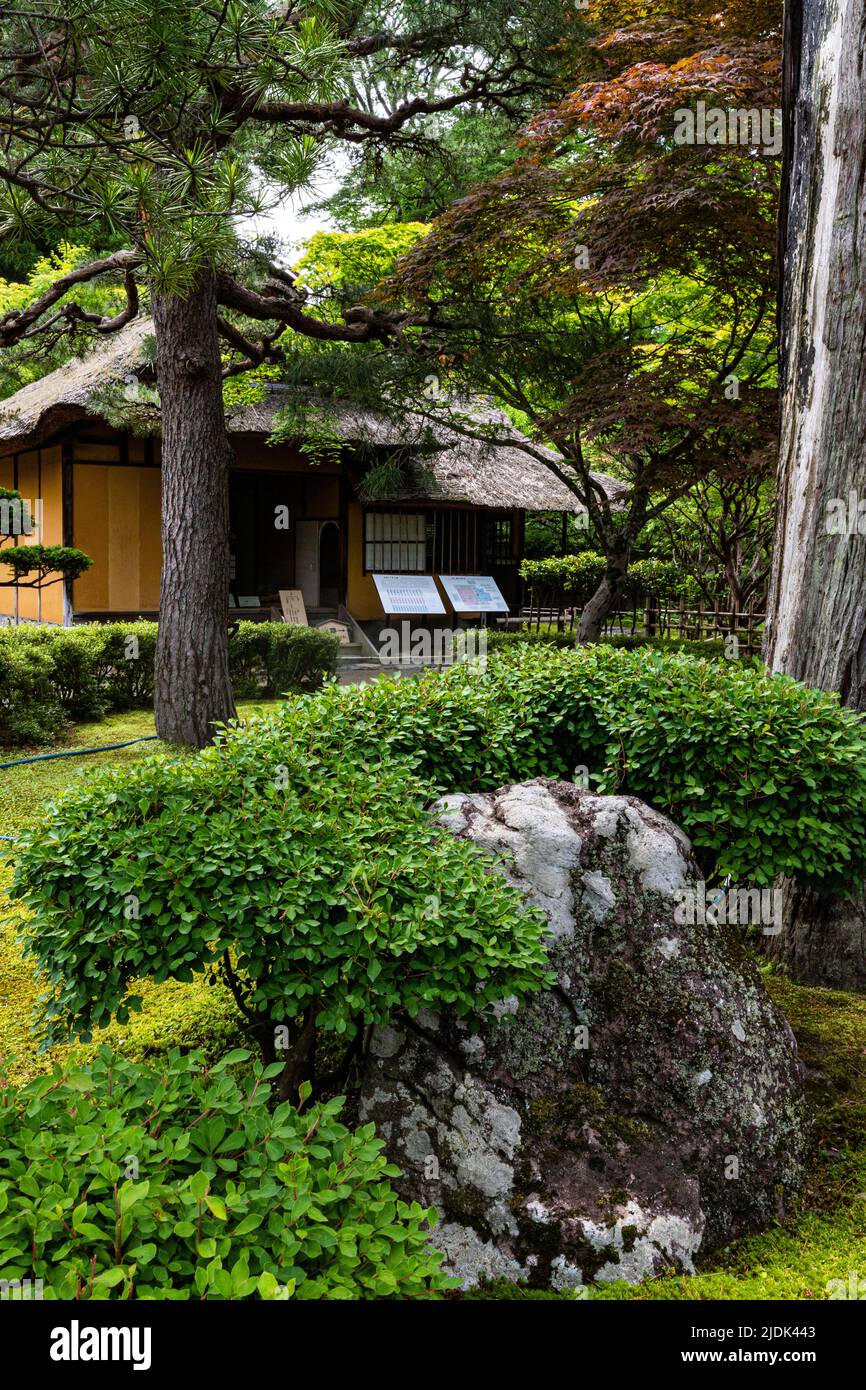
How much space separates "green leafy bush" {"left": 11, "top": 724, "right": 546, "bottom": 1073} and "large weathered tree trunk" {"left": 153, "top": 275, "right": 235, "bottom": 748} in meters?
5.68

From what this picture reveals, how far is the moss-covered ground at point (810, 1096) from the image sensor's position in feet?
9.40

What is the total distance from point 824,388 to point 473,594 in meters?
14.7

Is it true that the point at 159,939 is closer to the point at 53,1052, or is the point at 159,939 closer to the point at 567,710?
the point at 53,1052

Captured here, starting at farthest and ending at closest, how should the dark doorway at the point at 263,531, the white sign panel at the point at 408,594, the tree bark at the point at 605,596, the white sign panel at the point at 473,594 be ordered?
the dark doorway at the point at 263,531 → the white sign panel at the point at 473,594 → the white sign panel at the point at 408,594 → the tree bark at the point at 605,596

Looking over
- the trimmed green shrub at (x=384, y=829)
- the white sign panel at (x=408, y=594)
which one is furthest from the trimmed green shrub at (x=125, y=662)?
the trimmed green shrub at (x=384, y=829)

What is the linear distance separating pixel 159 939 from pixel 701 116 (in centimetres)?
697

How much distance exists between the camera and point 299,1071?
3324mm

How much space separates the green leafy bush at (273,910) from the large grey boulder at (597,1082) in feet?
0.82

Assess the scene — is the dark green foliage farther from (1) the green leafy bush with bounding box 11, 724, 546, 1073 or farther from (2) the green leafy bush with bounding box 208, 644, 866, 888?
(1) the green leafy bush with bounding box 11, 724, 546, 1073

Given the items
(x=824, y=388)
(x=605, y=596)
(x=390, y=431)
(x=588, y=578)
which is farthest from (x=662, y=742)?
(x=588, y=578)

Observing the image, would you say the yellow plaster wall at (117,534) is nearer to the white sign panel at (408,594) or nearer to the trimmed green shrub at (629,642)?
the white sign panel at (408,594)

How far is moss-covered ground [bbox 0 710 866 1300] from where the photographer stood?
287 centimetres

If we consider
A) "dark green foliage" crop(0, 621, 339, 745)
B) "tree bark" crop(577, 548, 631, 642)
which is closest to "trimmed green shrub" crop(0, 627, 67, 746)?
"dark green foliage" crop(0, 621, 339, 745)
